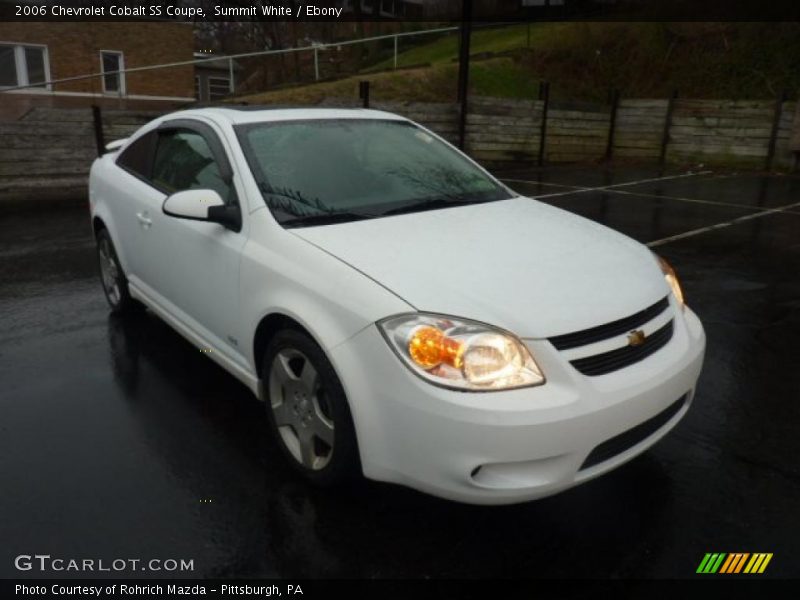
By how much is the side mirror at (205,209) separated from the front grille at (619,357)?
1684 mm

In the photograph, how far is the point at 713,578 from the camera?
234 centimetres

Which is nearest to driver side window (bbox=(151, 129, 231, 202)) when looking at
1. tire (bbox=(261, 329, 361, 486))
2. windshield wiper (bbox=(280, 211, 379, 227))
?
windshield wiper (bbox=(280, 211, 379, 227))

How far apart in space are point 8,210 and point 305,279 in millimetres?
8440

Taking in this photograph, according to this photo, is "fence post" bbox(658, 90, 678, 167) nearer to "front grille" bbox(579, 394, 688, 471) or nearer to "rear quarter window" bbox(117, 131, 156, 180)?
"rear quarter window" bbox(117, 131, 156, 180)

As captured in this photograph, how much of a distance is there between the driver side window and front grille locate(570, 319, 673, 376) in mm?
1898

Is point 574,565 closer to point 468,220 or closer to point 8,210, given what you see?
point 468,220

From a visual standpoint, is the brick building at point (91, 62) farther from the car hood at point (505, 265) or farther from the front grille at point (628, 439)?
the front grille at point (628, 439)

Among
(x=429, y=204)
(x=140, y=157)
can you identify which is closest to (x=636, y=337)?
(x=429, y=204)

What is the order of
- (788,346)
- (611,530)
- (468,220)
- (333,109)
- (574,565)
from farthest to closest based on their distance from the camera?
(788,346)
(333,109)
(468,220)
(611,530)
(574,565)

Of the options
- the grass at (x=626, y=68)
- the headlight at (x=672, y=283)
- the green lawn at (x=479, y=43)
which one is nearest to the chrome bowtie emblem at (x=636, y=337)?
the headlight at (x=672, y=283)

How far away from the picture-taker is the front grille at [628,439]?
2.35 meters

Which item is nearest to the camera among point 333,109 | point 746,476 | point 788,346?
point 746,476

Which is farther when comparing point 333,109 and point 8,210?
point 8,210

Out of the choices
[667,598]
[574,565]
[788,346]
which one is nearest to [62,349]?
[574,565]
